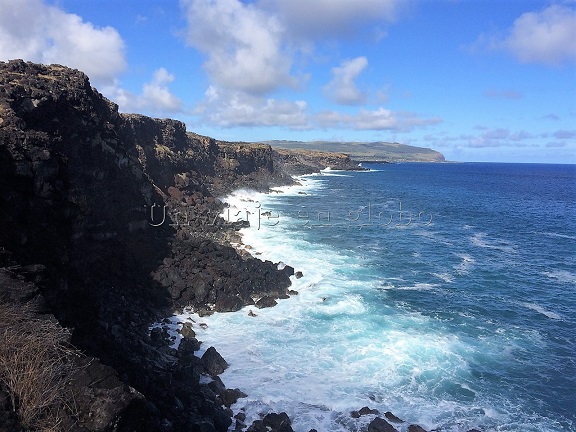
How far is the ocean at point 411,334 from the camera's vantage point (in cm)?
1912

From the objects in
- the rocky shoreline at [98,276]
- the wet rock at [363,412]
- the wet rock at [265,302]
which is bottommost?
the wet rock at [363,412]

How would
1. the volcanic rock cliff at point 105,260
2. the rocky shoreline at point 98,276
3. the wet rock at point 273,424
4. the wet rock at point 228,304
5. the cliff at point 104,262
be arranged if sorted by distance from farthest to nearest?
1. the wet rock at point 228,304
2. the wet rock at point 273,424
3. the volcanic rock cliff at point 105,260
4. the cliff at point 104,262
5. the rocky shoreline at point 98,276

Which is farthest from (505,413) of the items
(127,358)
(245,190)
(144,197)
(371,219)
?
(245,190)

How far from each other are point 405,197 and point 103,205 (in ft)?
258

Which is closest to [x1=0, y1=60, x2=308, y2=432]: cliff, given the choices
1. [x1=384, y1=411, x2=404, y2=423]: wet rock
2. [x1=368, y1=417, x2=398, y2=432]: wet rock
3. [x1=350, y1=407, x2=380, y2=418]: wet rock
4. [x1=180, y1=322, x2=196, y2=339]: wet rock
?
[x1=180, y1=322, x2=196, y2=339]: wet rock

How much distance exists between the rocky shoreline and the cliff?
0.21 feet

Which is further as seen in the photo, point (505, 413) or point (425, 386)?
point (425, 386)

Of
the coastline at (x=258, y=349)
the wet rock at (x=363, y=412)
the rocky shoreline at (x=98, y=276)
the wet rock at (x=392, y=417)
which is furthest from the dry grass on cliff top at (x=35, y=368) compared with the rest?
the wet rock at (x=392, y=417)

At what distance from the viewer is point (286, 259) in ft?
129

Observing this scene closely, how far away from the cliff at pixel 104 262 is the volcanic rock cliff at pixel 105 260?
59mm

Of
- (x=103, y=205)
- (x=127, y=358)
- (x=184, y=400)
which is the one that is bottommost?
(x=184, y=400)

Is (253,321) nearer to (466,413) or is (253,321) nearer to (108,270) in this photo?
(108,270)

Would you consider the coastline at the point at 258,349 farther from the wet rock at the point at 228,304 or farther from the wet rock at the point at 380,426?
the wet rock at the point at 228,304

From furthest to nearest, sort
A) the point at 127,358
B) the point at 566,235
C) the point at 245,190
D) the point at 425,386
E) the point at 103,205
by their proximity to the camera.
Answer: the point at 245,190
the point at 566,235
the point at 103,205
the point at 425,386
the point at 127,358
